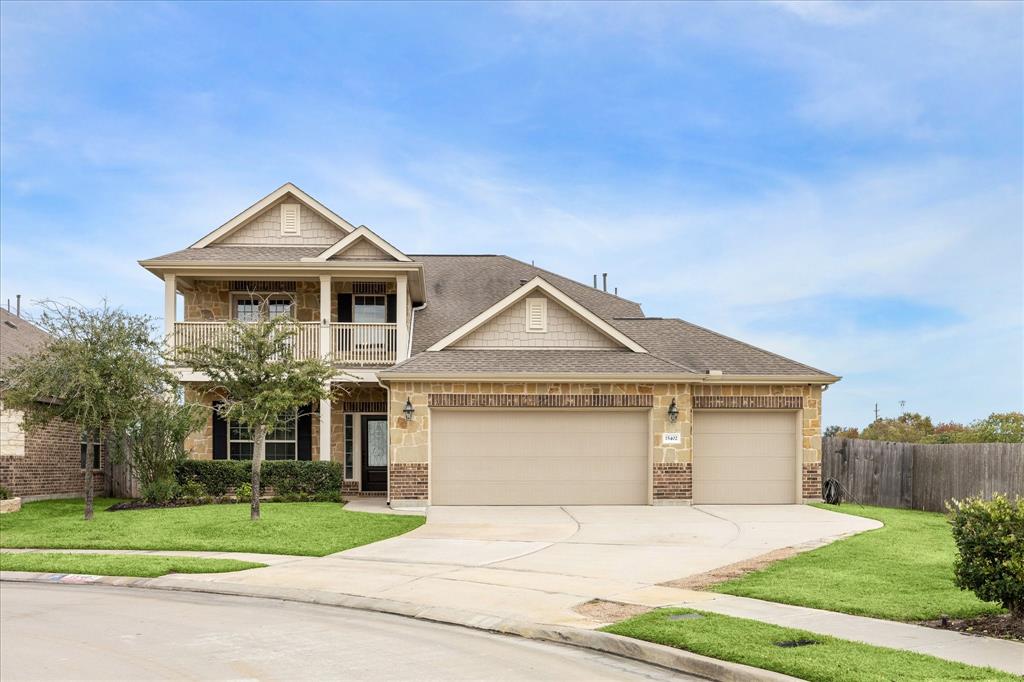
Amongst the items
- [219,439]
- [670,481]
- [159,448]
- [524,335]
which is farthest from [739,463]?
[159,448]

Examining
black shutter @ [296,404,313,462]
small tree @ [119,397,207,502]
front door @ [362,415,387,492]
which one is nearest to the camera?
small tree @ [119,397,207,502]

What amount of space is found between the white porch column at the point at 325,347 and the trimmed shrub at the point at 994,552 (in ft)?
54.6

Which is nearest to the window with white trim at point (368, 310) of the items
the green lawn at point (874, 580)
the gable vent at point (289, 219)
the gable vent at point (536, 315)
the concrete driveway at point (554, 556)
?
the gable vent at point (289, 219)

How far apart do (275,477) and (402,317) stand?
16.4 feet

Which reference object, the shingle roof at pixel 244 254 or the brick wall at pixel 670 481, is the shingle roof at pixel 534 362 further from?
the shingle roof at pixel 244 254

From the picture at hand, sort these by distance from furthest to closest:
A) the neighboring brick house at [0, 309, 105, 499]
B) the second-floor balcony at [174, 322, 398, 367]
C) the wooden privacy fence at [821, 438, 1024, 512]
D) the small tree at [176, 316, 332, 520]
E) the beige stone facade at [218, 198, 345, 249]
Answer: the beige stone facade at [218, 198, 345, 249] < the second-floor balcony at [174, 322, 398, 367] < the neighboring brick house at [0, 309, 105, 499] < the wooden privacy fence at [821, 438, 1024, 512] < the small tree at [176, 316, 332, 520]

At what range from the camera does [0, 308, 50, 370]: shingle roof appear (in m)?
25.6

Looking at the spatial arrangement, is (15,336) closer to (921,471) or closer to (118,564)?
(118,564)

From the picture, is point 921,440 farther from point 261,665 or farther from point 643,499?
point 261,665

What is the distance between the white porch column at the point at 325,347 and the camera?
23.4m

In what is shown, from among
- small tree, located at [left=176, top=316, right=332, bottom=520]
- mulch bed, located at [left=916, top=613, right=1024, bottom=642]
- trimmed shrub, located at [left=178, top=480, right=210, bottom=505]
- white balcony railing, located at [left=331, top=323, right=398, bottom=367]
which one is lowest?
trimmed shrub, located at [left=178, top=480, right=210, bottom=505]

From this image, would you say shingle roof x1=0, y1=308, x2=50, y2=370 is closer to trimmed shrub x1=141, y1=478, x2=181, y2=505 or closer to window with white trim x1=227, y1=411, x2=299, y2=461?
trimmed shrub x1=141, y1=478, x2=181, y2=505

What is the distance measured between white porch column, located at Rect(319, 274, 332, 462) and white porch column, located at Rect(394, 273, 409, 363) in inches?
67.6

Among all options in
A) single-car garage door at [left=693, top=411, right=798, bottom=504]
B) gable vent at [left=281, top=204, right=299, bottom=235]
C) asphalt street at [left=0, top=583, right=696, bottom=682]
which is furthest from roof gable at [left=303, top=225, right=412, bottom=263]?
asphalt street at [left=0, top=583, right=696, bottom=682]
